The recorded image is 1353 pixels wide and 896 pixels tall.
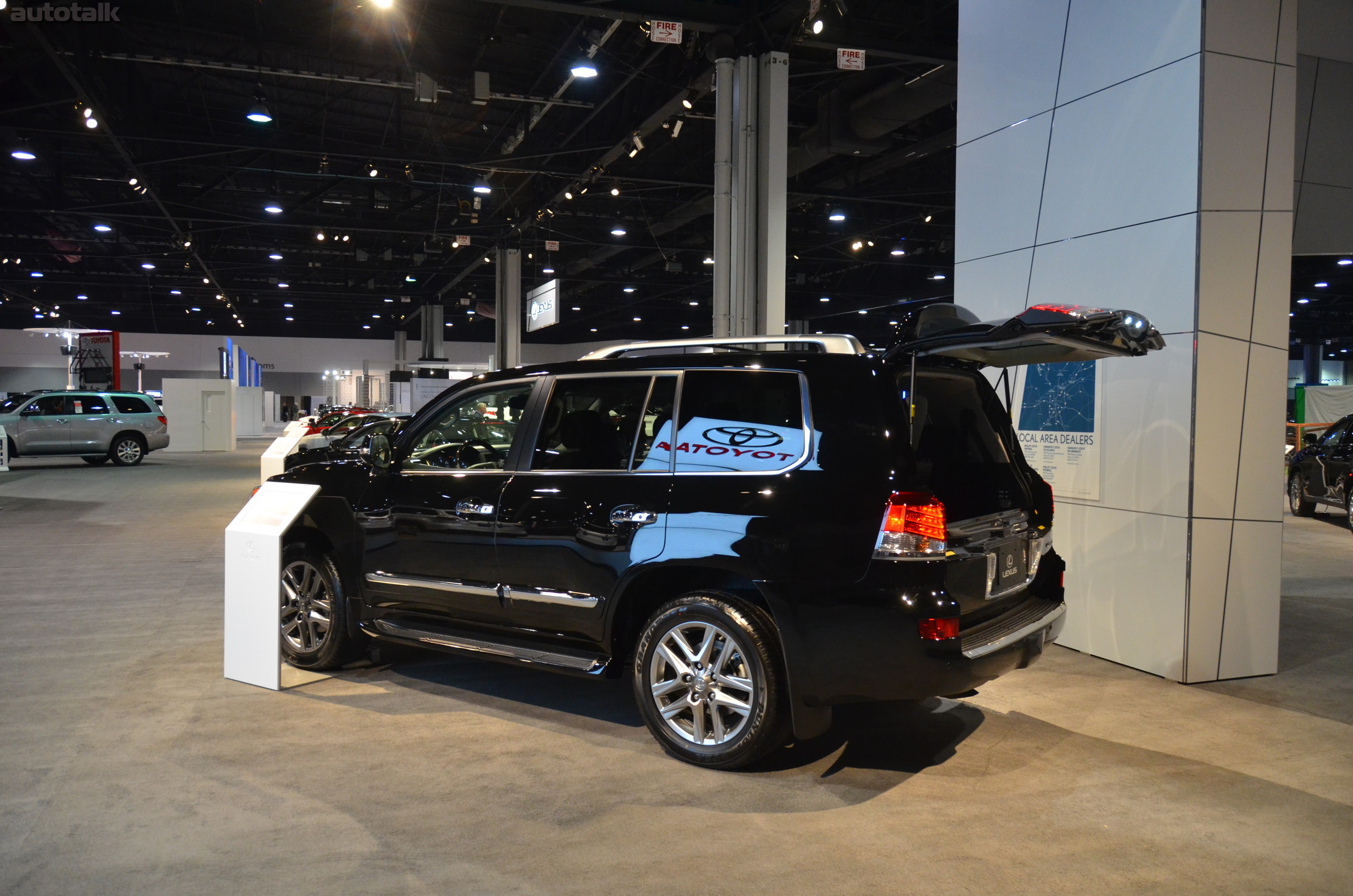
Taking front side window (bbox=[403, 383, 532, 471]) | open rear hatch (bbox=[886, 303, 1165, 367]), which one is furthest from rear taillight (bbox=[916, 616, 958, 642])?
front side window (bbox=[403, 383, 532, 471])

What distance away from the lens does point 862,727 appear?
444 cm

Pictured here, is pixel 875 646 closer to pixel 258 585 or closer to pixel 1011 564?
pixel 1011 564

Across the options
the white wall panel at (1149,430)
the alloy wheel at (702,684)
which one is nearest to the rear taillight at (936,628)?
the alloy wheel at (702,684)

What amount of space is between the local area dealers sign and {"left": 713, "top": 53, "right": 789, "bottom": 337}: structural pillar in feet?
17.6

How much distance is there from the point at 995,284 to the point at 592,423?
11.7 feet

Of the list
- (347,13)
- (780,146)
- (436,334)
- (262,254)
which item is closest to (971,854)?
(780,146)

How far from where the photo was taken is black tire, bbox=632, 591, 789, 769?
3727 millimetres

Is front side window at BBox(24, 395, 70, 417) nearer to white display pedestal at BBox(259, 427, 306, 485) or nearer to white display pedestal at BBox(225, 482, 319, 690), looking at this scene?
white display pedestal at BBox(259, 427, 306, 485)

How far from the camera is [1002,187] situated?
21.5ft

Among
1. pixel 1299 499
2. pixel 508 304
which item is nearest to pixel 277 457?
pixel 508 304

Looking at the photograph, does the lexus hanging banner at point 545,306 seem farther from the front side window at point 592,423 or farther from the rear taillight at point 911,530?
the rear taillight at point 911,530

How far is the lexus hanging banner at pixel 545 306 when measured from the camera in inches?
886

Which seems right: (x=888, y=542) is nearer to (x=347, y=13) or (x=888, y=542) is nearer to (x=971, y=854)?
(x=971, y=854)

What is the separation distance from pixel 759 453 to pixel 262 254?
3280 centimetres
